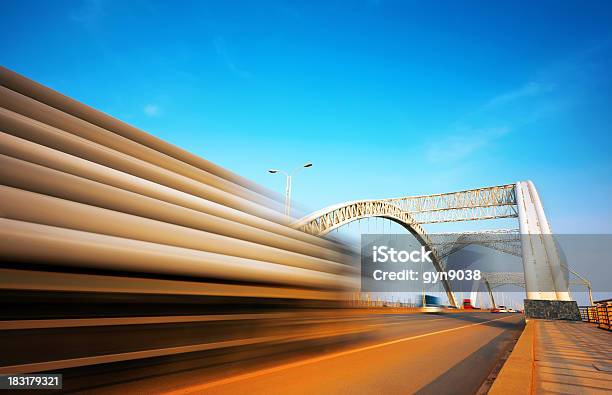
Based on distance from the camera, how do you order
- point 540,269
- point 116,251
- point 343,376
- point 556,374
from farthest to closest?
point 540,269
point 556,374
point 343,376
point 116,251

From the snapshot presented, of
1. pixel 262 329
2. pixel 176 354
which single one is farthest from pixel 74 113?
pixel 262 329

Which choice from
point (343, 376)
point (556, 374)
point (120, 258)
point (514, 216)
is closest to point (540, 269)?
point (514, 216)

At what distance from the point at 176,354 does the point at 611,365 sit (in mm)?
5071

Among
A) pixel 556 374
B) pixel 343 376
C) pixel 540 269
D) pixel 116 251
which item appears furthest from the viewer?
pixel 540 269

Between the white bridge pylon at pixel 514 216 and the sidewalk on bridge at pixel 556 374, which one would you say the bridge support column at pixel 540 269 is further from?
the sidewalk on bridge at pixel 556 374

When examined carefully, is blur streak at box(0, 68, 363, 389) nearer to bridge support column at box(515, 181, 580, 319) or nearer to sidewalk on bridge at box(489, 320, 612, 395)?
sidewalk on bridge at box(489, 320, 612, 395)

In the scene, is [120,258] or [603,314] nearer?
[120,258]

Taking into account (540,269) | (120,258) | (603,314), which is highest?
(120,258)

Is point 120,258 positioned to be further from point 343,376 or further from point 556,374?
point 556,374

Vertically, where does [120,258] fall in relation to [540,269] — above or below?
above

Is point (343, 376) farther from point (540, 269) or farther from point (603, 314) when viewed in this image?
point (540, 269)

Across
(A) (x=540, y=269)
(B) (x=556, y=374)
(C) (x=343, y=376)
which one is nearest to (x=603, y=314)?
(B) (x=556, y=374)

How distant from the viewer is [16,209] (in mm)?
1453

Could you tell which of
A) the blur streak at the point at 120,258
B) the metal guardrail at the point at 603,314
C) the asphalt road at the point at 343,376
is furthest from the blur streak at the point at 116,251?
the metal guardrail at the point at 603,314
